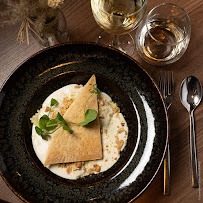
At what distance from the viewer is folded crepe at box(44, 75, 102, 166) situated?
947 mm

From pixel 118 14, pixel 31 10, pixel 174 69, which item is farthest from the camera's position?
pixel 174 69

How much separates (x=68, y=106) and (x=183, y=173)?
53 cm

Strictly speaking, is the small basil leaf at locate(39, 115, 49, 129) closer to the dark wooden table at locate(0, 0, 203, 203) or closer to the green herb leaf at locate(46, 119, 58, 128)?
the green herb leaf at locate(46, 119, 58, 128)

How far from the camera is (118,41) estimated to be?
113cm

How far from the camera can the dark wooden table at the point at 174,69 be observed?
3.14ft

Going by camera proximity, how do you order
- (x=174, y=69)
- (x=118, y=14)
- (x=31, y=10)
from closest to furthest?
(x=31, y=10), (x=118, y=14), (x=174, y=69)

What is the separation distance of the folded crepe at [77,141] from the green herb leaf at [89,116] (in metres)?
0.03

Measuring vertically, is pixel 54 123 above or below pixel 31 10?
below

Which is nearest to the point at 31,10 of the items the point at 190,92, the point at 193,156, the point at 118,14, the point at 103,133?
the point at 118,14

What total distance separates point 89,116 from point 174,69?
0.43m

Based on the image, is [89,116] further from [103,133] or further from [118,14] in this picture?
[118,14]

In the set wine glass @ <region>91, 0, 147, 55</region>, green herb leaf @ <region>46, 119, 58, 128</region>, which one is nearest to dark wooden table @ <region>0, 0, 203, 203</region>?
wine glass @ <region>91, 0, 147, 55</region>

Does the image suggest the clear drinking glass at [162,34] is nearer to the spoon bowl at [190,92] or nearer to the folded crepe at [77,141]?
the spoon bowl at [190,92]

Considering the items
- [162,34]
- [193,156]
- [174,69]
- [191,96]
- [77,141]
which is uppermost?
[162,34]
